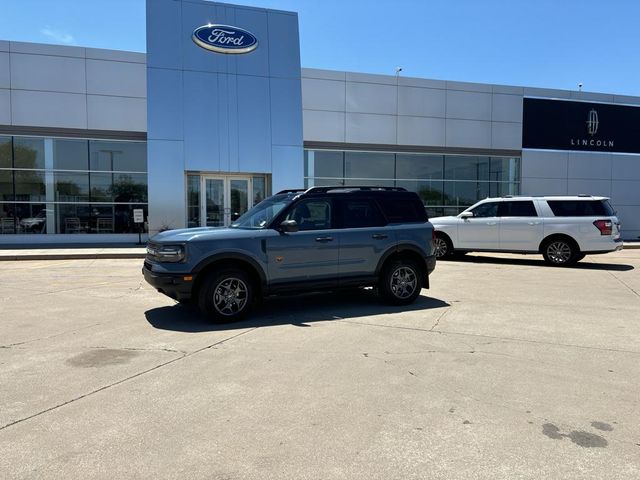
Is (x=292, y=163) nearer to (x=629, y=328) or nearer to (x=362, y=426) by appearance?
(x=629, y=328)

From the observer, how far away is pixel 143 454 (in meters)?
3.19

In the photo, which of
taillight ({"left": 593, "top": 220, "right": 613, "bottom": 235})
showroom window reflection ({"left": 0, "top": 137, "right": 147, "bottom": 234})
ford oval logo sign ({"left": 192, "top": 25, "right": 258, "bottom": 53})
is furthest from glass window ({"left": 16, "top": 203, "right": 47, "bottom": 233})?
taillight ({"left": 593, "top": 220, "right": 613, "bottom": 235})

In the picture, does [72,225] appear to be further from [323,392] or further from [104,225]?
[323,392]

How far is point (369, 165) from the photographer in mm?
22969

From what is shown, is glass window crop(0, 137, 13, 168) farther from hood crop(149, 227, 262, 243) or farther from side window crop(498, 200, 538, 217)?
side window crop(498, 200, 538, 217)

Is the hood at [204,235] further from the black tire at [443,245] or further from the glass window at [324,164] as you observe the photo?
the glass window at [324,164]

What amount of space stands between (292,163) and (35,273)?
439 inches

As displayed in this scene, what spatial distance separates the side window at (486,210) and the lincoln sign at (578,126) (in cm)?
1126

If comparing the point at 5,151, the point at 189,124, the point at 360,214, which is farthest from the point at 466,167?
the point at 5,151

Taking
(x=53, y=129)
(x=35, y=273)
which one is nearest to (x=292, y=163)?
(x=53, y=129)

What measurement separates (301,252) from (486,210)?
29.6 feet

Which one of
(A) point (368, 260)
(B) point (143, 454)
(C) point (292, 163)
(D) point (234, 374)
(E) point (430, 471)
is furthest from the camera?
(C) point (292, 163)

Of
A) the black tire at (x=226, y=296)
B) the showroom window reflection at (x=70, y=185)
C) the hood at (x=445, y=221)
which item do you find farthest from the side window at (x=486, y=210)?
the showroom window reflection at (x=70, y=185)

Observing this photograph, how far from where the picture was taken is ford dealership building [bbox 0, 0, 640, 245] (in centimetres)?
1908
